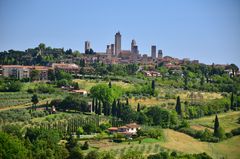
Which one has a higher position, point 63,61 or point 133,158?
point 63,61

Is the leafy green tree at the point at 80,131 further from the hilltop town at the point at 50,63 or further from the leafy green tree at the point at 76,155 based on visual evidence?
the hilltop town at the point at 50,63

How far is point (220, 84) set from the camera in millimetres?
60906

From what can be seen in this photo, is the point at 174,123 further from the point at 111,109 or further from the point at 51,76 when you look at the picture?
the point at 51,76

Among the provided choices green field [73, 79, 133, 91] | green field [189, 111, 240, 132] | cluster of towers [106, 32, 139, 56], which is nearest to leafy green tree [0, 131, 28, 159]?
green field [189, 111, 240, 132]

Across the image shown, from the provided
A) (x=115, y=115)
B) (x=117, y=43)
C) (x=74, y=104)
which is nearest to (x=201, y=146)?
(x=115, y=115)

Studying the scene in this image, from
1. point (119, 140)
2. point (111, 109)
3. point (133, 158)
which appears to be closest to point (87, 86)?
point (111, 109)

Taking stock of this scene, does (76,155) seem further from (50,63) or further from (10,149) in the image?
(50,63)

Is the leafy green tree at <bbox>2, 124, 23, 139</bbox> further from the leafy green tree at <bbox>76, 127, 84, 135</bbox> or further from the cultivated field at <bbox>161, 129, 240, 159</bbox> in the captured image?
the cultivated field at <bbox>161, 129, 240, 159</bbox>

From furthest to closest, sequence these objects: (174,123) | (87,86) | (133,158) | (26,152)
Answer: (87,86) < (174,123) < (133,158) < (26,152)

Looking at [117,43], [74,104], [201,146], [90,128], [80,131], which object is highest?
[117,43]

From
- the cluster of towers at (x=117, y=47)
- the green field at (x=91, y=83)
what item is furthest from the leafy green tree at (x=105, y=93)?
the cluster of towers at (x=117, y=47)

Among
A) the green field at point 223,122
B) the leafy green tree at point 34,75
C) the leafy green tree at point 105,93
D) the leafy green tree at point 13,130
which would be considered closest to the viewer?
the leafy green tree at point 13,130

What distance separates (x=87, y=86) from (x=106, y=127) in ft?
64.6

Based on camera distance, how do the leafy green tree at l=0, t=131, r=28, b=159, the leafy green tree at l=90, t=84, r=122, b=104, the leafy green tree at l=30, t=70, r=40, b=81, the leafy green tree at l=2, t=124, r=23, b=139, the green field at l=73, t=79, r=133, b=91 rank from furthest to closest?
the leafy green tree at l=30, t=70, r=40, b=81, the green field at l=73, t=79, r=133, b=91, the leafy green tree at l=90, t=84, r=122, b=104, the leafy green tree at l=2, t=124, r=23, b=139, the leafy green tree at l=0, t=131, r=28, b=159
